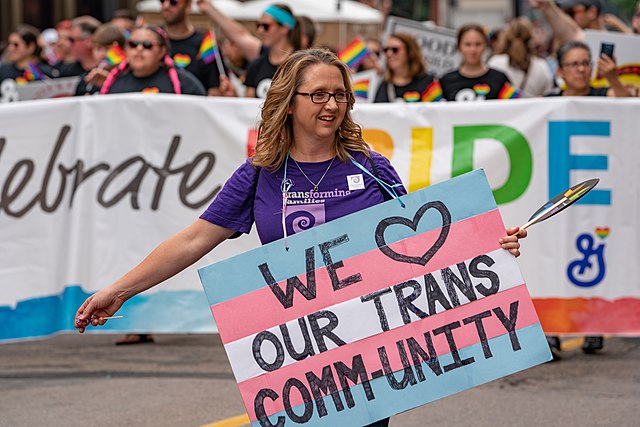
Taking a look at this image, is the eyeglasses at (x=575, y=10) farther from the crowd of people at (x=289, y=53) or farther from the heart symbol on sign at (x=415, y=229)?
the heart symbol on sign at (x=415, y=229)

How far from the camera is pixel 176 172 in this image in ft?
26.6

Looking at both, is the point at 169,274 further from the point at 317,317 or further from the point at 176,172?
the point at 176,172

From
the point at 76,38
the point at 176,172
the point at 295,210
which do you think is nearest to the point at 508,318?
the point at 295,210

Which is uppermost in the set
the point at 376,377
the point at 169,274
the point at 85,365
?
the point at 169,274

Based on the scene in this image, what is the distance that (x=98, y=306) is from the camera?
433cm

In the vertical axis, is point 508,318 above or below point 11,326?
above

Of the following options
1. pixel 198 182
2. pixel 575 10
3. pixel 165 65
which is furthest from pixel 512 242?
pixel 575 10

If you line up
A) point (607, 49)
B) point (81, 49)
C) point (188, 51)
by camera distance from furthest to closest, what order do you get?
point (81, 49)
point (188, 51)
point (607, 49)

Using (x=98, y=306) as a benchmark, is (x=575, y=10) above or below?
above

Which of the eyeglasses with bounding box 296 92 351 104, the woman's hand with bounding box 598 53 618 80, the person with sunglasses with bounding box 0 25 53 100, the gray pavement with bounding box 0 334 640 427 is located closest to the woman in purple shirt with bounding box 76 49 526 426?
the eyeglasses with bounding box 296 92 351 104

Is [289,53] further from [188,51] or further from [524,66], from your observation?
[524,66]

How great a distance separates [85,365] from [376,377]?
4178 millimetres

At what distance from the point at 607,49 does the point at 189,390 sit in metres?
4.13

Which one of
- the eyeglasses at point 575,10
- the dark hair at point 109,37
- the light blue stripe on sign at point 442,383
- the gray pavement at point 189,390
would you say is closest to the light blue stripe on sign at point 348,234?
the light blue stripe on sign at point 442,383
